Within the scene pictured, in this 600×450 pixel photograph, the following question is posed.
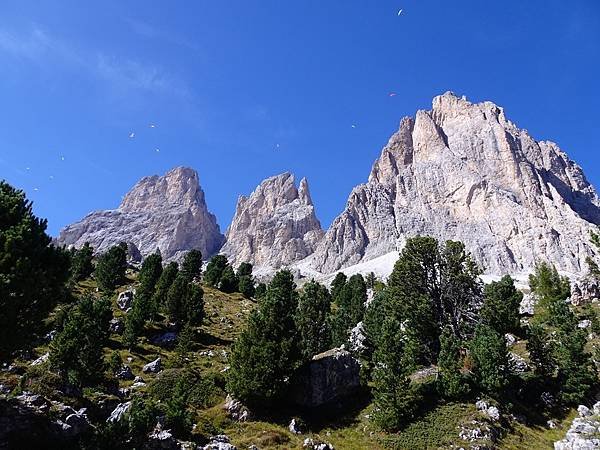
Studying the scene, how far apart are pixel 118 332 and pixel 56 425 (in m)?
34.2

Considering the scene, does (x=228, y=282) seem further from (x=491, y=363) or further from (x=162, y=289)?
(x=491, y=363)

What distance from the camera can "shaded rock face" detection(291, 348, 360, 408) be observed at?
1548 inches

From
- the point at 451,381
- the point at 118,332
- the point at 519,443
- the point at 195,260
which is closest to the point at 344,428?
the point at 451,381

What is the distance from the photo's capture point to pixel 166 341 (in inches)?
2215

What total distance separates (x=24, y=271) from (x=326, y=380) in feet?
88.9

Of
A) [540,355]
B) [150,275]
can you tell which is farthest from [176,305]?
[540,355]

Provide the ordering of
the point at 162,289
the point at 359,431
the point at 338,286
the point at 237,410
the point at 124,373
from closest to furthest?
1. the point at 359,431
2. the point at 237,410
3. the point at 124,373
4. the point at 162,289
5. the point at 338,286

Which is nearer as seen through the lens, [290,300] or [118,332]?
[290,300]

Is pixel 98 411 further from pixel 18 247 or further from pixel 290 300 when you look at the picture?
pixel 290 300

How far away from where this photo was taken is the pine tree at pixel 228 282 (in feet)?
329

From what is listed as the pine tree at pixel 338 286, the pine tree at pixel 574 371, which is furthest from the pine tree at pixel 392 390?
the pine tree at pixel 338 286

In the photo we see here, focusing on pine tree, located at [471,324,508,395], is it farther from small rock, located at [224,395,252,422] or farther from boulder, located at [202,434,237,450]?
boulder, located at [202,434,237,450]

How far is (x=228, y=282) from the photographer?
10081 cm

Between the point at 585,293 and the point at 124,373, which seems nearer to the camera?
the point at 124,373
